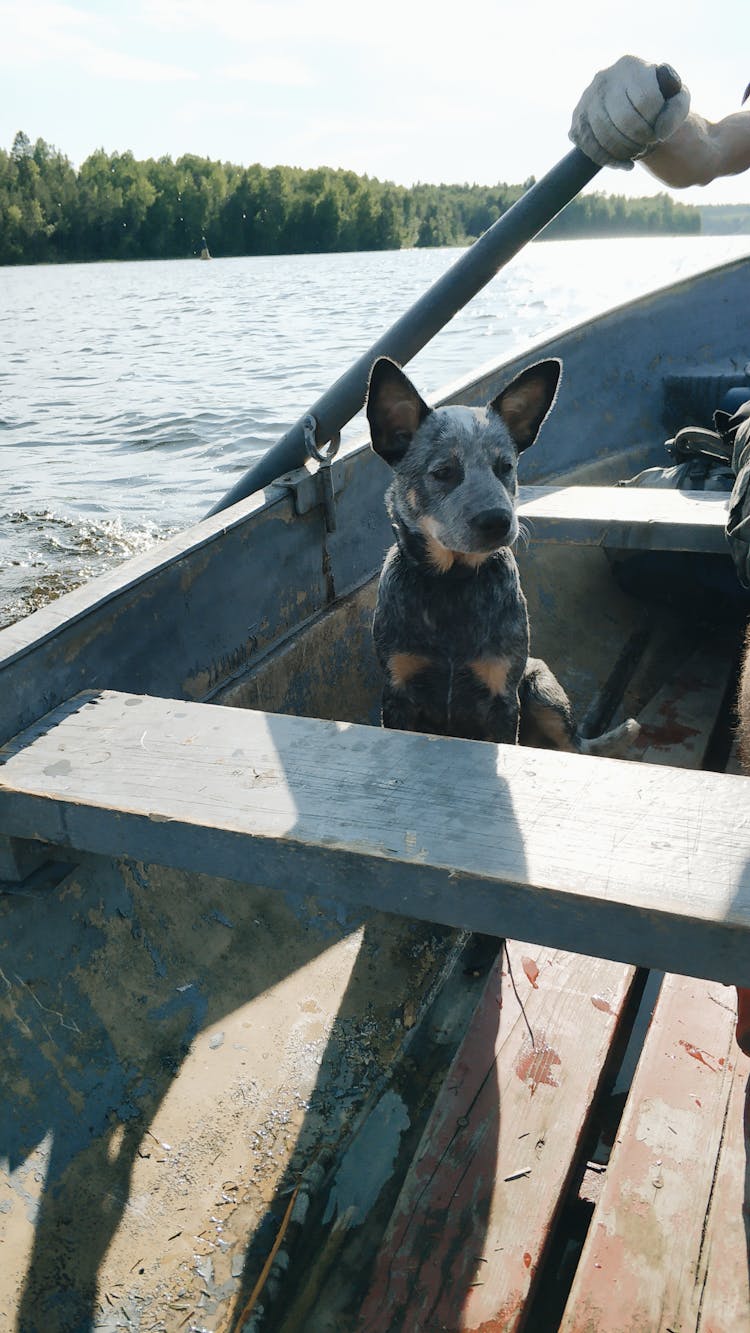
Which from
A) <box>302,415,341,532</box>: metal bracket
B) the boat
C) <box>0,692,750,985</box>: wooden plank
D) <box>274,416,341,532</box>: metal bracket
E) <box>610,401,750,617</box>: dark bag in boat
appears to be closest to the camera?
<box>0,692,750,985</box>: wooden plank

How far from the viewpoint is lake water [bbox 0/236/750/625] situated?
8.78 m

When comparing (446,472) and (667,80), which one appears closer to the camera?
(667,80)

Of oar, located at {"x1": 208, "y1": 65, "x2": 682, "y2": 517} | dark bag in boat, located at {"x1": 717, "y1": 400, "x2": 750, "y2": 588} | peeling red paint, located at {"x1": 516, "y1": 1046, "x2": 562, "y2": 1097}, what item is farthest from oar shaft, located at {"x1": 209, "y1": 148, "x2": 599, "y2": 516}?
peeling red paint, located at {"x1": 516, "y1": 1046, "x2": 562, "y2": 1097}

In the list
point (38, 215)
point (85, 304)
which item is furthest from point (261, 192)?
point (85, 304)

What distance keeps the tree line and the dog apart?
2978 inches

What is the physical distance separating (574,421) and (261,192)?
289 feet

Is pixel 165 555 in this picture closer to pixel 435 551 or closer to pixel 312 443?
pixel 435 551

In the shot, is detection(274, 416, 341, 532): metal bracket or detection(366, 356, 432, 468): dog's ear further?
detection(274, 416, 341, 532): metal bracket

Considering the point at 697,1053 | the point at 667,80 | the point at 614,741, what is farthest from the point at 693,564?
the point at 697,1053

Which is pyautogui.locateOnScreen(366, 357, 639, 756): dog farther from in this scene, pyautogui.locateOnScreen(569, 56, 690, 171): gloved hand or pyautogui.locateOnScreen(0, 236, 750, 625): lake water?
pyautogui.locateOnScreen(0, 236, 750, 625): lake water

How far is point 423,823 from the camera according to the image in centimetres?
175

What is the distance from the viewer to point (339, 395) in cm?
385

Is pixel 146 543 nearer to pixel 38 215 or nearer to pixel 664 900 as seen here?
pixel 664 900

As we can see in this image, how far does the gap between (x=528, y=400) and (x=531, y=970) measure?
1867 mm
